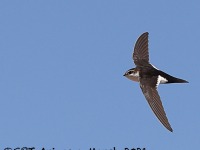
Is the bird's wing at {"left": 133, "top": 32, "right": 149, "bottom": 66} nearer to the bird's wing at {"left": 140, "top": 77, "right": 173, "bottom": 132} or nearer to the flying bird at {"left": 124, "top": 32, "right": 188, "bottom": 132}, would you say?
the flying bird at {"left": 124, "top": 32, "right": 188, "bottom": 132}

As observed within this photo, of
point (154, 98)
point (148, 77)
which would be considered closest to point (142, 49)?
point (148, 77)

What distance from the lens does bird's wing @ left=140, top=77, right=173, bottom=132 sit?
367 inches

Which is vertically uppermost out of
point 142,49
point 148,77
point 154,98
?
point 142,49

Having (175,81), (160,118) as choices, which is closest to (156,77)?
(175,81)

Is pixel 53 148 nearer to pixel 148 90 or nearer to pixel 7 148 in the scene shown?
pixel 7 148

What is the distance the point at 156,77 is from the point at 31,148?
9.30 feet

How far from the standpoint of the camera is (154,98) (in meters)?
9.95

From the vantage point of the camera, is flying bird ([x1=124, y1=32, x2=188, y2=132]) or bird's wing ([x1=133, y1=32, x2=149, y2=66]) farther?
bird's wing ([x1=133, y1=32, x2=149, y2=66])

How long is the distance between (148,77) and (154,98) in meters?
0.82

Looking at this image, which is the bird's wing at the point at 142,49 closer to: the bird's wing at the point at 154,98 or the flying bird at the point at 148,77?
the flying bird at the point at 148,77

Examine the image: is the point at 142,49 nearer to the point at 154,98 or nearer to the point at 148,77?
the point at 148,77

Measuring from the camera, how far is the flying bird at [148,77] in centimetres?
969

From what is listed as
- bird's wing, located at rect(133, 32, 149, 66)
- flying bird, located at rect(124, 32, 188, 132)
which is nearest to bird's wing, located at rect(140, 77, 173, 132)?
flying bird, located at rect(124, 32, 188, 132)

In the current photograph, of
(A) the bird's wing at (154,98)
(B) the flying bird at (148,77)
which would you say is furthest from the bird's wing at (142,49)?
(A) the bird's wing at (154,98)
